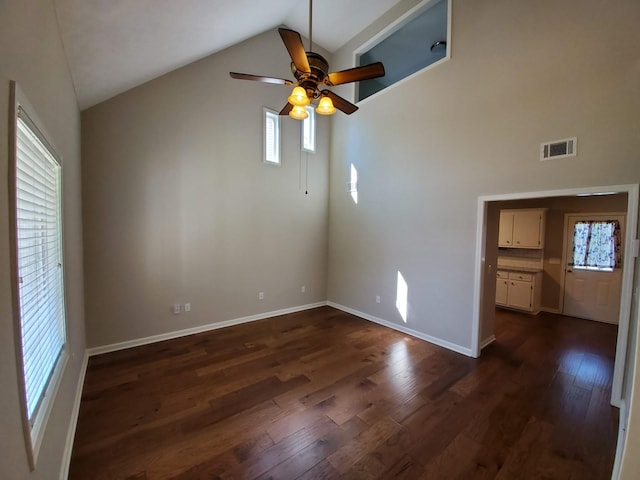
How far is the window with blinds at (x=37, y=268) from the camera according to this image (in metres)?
1.17

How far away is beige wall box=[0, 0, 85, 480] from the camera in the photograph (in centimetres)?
89

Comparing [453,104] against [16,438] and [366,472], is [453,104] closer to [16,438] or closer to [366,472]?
[366,472]

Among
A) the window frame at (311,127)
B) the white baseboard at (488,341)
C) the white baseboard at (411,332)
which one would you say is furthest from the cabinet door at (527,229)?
the window frame at (311,127)

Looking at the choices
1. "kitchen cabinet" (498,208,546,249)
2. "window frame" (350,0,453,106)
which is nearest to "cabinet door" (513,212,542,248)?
"kitchen cabinet" (498,208,546,249)

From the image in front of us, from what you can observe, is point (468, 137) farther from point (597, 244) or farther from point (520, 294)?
point (597, 244)

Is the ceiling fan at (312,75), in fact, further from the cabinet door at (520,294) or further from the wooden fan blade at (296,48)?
the cabinet door at (520,294)

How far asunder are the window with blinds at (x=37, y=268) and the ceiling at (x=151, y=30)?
100cm

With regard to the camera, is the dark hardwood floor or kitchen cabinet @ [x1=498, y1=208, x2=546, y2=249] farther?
kitchen cabinet @ [x1=498, y1=208, x2=546, y2=249]

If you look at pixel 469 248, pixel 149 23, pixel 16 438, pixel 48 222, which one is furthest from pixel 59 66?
pixel 469 248

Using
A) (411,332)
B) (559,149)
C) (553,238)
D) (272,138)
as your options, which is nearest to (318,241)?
(272,138)

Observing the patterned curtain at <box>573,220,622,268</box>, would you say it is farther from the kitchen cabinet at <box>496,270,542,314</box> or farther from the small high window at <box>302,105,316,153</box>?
the small high window at <box>302,105,316,153</box>

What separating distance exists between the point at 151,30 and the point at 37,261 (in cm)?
218

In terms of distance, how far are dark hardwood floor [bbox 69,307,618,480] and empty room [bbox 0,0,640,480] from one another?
2cm

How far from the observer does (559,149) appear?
267cm
